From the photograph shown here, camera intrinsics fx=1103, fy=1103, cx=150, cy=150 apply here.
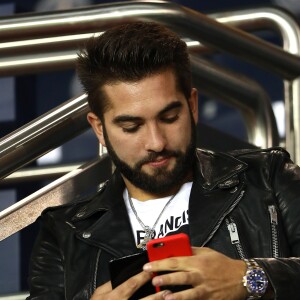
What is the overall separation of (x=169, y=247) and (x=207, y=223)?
0.30 meters

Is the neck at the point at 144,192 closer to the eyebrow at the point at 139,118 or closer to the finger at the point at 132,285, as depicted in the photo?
the eyebrow at the point at 139,118

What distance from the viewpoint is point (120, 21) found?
2748mm

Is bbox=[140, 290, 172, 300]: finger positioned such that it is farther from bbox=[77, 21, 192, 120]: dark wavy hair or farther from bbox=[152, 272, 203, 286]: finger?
bbox=[77, 21, 192, 120]: dark wavy hair

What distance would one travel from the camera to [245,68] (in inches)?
144

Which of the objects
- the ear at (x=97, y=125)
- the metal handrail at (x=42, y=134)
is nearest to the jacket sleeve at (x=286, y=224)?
the ear at (x=97, y=125)

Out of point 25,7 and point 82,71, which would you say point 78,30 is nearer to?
point 82,71

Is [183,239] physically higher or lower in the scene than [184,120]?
lower

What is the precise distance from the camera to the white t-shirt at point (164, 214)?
241 centimetres

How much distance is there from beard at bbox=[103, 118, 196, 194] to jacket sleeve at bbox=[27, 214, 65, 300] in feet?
0.79

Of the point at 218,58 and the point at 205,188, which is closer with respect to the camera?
the point at 205,188

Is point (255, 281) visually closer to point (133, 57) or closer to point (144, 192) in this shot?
point (144, 192)

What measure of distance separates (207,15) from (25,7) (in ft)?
3.23

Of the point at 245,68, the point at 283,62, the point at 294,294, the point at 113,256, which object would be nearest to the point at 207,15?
the point at 283,62

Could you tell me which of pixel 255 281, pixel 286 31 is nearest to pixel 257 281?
pixel 255 281
